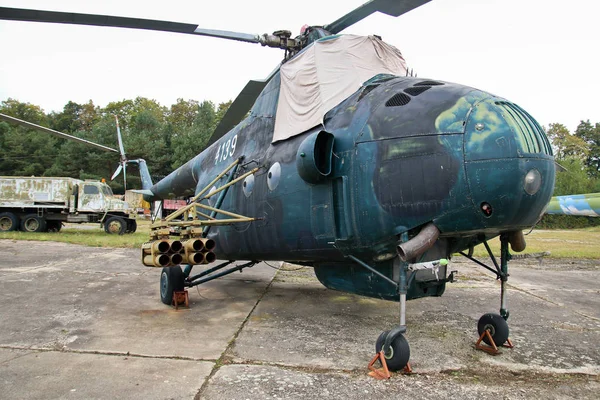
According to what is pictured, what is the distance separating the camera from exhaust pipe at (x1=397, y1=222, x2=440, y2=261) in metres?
3.67

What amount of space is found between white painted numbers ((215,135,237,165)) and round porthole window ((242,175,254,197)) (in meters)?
1.13

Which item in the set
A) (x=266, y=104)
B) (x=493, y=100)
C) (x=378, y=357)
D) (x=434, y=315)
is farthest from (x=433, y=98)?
(x=434, y=315)

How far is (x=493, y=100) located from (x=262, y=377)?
319 centimetres

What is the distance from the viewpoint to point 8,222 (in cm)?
2073

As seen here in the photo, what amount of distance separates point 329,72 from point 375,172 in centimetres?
166

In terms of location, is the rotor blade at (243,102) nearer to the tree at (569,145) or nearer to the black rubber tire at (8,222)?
the black rubber tire at (8,222)

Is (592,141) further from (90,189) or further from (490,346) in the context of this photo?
(490,346)

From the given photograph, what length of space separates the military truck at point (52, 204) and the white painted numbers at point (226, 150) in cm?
1506

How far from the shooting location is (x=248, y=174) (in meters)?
5.84

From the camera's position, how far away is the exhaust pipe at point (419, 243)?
3666 millimetres

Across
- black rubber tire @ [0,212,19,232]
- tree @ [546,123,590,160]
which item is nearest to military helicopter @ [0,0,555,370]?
black rubber tire @ [0,212,19,232]

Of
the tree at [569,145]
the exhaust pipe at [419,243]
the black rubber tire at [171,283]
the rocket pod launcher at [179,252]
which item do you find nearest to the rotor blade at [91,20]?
the rocket pod launcher at [179,252]

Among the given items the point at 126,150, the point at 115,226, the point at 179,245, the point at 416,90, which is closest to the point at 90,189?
the point at 115,226

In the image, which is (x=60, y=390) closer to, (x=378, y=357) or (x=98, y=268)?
(x=378, y=357)
